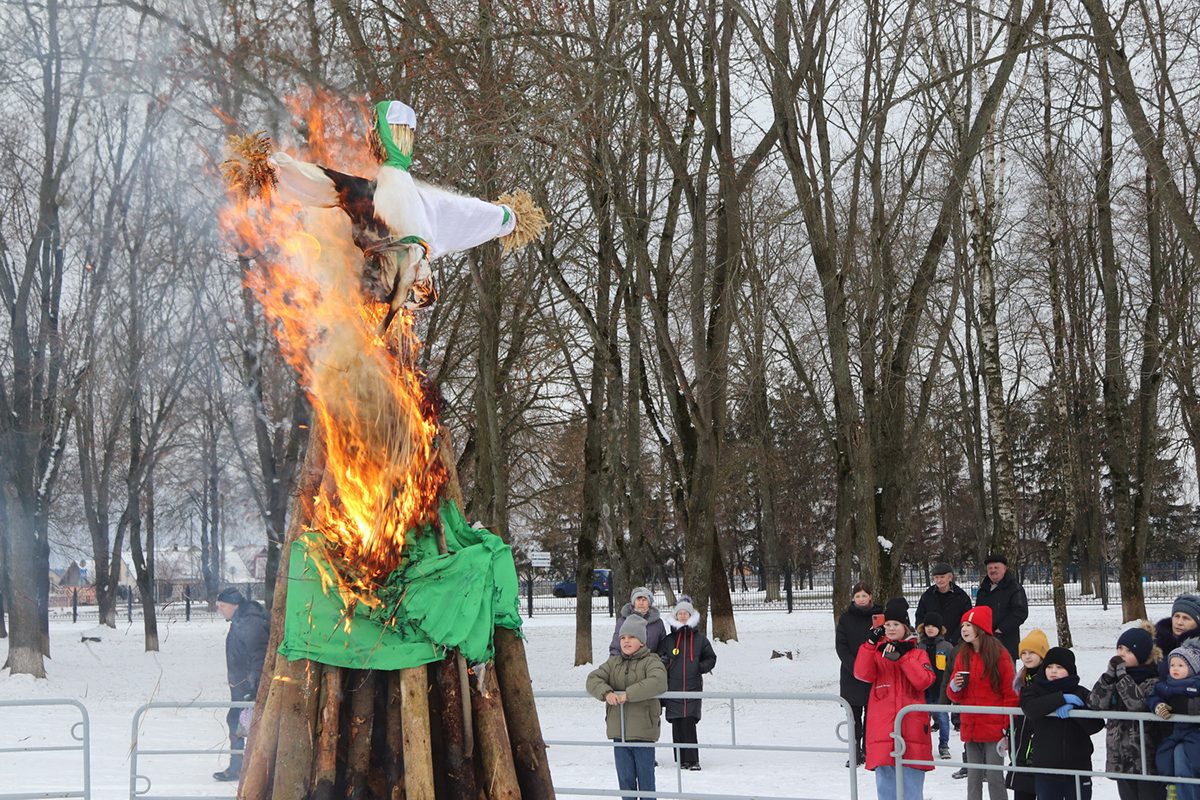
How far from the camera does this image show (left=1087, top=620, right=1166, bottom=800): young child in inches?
279

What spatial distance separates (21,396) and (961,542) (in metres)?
49.5

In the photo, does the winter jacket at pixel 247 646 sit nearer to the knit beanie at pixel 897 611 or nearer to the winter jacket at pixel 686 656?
the winter jacket at pixel 686 656

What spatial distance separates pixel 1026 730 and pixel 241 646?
20.2 ft

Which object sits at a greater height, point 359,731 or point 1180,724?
point 359,731

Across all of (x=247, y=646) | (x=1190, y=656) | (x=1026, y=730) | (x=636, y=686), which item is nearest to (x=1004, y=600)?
(x=1026, y=730)

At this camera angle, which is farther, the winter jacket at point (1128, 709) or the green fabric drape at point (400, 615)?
the winter jacket at point (1128, 709)

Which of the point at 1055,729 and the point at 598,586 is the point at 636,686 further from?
the point at 598,586

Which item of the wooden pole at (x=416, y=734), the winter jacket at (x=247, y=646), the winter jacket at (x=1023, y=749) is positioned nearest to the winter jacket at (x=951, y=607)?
the winter jacket at (x=1023, y=749)

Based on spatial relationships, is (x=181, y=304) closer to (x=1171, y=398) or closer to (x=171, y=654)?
(x=171, y=654)

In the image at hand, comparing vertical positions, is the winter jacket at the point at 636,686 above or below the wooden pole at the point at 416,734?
below

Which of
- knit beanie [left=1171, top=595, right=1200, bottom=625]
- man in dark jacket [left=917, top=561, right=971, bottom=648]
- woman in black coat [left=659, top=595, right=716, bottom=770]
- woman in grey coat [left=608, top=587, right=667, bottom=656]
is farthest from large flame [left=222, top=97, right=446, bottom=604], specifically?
man in dark jacket [left=917, top=561, right=971, bottom=648]

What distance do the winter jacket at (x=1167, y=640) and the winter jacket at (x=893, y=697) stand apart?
1.55m

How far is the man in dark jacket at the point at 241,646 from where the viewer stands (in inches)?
328

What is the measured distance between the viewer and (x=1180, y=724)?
22.9 ft
